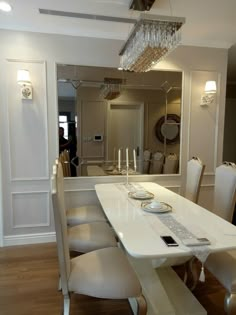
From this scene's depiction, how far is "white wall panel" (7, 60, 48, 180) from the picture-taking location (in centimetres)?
300

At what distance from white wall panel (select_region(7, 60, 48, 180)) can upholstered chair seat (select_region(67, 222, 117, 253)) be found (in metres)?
1.12

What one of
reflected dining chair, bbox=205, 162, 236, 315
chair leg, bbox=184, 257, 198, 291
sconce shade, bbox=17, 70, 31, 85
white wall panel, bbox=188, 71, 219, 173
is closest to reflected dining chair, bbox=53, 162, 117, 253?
chair leg, bbox=184, 257, 198, 291

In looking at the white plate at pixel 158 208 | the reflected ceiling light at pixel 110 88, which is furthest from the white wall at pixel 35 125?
the white plate at pixel 158 208

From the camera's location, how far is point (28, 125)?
307 centimetres

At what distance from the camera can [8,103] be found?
2.99 m

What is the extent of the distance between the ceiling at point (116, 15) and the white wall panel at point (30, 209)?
1.96 metres

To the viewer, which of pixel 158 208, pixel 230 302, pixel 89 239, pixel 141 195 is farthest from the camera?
pixel 141 195

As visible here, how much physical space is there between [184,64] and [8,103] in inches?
90.2

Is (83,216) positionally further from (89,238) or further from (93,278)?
(93,278)

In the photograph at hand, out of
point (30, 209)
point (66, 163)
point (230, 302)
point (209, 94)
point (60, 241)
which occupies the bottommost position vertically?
point (230, 302)

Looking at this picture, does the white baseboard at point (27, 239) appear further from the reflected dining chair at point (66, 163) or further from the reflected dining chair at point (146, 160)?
the reflected dining chair at point (146, 160)

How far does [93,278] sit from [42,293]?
2.93 ft

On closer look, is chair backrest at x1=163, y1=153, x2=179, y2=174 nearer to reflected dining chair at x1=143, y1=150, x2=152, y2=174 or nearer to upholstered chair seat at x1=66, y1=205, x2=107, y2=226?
reflected dining chair at x1=143, y1=150, x2=152, y2=174

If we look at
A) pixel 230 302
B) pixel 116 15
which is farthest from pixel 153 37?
pixel 230 302
